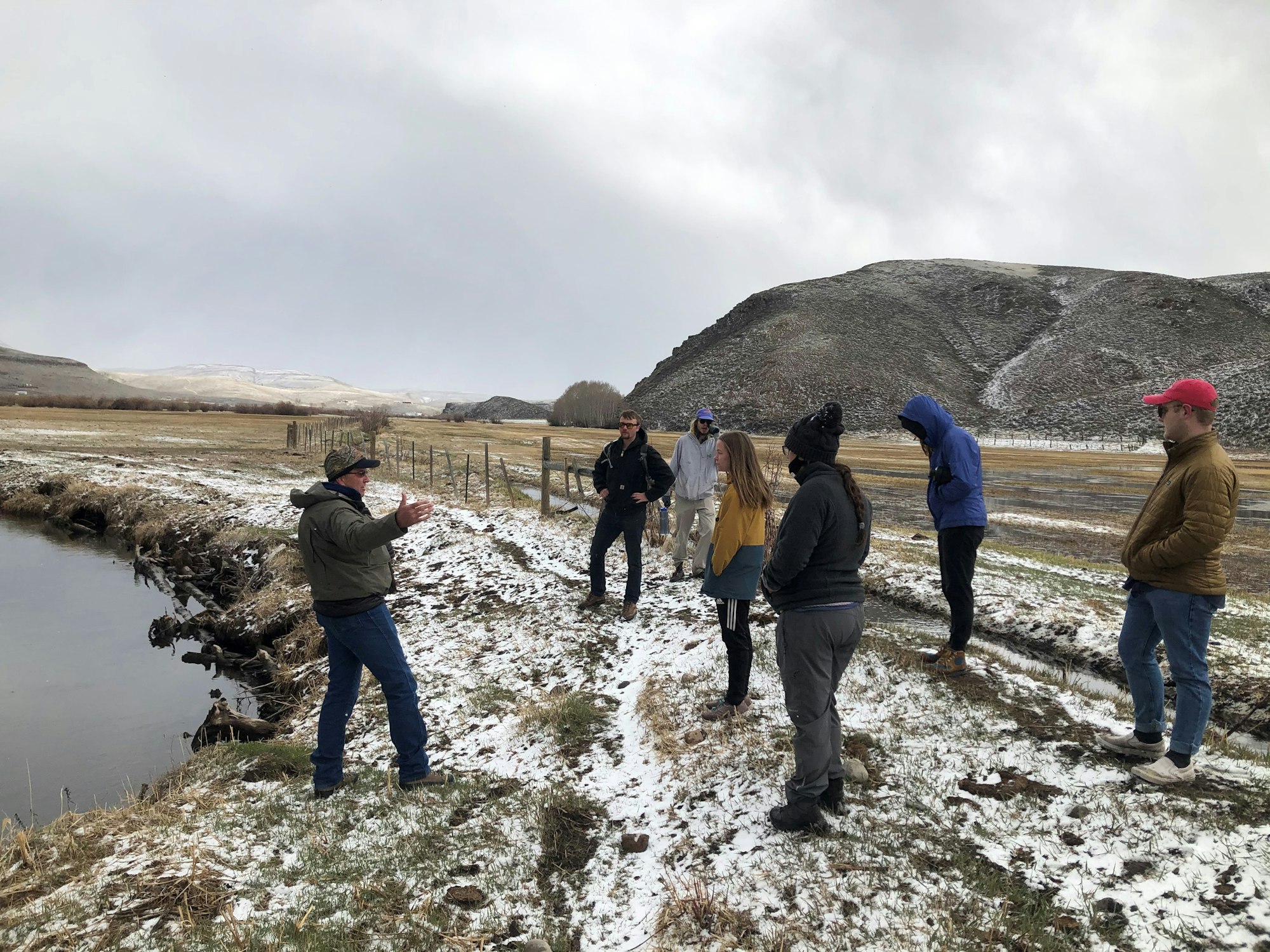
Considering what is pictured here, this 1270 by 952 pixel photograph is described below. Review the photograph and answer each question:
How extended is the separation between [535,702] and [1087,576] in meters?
10.3

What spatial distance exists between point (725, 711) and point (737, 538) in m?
1.64

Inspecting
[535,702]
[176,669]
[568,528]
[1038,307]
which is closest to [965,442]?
[535,702]

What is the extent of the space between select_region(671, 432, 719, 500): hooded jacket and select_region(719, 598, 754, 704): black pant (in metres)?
3.82

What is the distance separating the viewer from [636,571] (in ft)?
28.7

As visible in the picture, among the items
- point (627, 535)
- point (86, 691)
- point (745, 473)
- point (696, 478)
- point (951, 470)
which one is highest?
point (951, 470)

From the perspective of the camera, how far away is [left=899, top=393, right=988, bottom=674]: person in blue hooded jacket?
19.0 ft

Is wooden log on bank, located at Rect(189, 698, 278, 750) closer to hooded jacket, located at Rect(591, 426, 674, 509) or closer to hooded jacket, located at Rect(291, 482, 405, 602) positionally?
hooded jacket, located at Rect(291, 482, 405, 602)

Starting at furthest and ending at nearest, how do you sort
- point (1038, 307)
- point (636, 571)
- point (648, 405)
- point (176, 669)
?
point (1038, 307)
point (648, 405)
point (176, 669)
point (636, 571)

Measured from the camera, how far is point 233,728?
7051mm

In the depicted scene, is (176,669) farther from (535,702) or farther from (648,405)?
(648,405)

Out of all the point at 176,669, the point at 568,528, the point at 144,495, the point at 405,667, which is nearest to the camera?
the point at 405,667

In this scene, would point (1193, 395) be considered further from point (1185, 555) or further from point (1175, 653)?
point (1175, 653)

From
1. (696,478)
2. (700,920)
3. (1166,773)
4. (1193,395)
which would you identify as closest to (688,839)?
(700,920)

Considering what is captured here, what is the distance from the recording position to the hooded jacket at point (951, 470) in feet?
19.0
